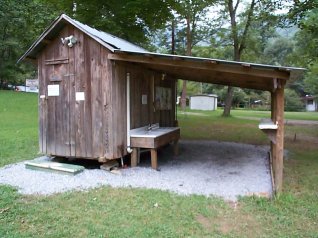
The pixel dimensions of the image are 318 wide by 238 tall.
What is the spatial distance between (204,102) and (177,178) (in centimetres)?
3023

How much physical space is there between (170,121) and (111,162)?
3.85m

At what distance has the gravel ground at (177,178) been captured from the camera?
18.7 feet

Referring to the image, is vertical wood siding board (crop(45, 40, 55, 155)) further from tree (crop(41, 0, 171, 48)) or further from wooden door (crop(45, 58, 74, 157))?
tree (crop(41, 0, 171, 48))

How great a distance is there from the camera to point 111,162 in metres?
7.16

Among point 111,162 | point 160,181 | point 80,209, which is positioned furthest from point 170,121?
point 80,209

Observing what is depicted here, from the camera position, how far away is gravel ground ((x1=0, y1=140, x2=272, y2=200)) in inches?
224

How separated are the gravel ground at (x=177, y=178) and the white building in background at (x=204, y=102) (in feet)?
90.3

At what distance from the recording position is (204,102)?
36281mm

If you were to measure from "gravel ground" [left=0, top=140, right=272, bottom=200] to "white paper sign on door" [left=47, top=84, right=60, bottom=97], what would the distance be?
1.65m

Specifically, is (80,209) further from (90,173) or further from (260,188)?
(260,188)

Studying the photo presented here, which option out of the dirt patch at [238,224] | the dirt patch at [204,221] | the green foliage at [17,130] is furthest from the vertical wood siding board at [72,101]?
the dirt patch at [238,224]

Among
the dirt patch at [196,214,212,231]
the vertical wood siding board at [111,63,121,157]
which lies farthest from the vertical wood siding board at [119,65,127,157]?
the dirt patch at [196,214,212,231]

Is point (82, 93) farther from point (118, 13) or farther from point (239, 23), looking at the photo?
point (239, 23)

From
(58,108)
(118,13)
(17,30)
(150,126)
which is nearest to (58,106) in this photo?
(58,108)
